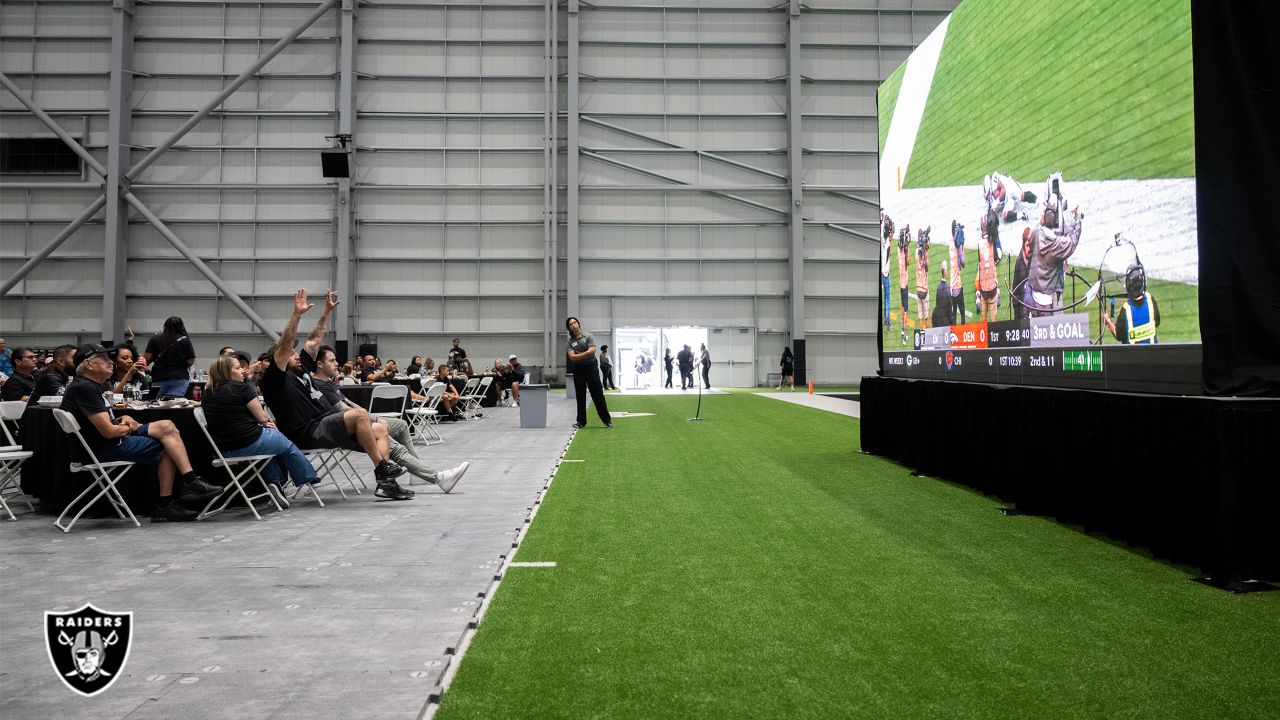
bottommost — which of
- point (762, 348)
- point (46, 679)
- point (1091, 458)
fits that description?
point (46, 679)

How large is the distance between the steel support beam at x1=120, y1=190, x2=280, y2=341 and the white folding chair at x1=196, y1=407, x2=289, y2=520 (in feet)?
65.7

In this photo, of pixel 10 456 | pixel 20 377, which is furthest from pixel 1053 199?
pixel 20 377

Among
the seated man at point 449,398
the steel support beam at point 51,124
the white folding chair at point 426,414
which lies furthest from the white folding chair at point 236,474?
the steel support beam at point 51,124

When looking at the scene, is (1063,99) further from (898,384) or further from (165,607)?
(165,607)

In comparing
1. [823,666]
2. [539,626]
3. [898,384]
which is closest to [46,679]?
[539,626]

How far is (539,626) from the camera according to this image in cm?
341

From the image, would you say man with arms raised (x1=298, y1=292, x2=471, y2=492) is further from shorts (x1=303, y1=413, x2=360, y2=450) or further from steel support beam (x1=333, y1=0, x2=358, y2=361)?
steel support beam (x1=333, y1=0, x2=358, y2=361)

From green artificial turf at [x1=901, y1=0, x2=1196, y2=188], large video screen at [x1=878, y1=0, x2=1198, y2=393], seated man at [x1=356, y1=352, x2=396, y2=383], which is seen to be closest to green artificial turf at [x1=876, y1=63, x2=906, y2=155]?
large video screen at [x1=878, y1=0, x2=1198, y2=393]

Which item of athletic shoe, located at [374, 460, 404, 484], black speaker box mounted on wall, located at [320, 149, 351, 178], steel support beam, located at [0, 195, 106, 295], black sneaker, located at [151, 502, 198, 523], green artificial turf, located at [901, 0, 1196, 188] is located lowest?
black sneaker, located at [151, 502, 198, 523]

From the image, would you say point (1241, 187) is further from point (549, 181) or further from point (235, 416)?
point (549, 181)

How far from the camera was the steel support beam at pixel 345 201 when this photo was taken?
84.1 ft

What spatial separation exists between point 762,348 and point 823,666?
25300mm

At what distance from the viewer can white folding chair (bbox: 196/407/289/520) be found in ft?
19.2

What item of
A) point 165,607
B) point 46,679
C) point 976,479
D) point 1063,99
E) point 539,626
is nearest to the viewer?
point 46,679
